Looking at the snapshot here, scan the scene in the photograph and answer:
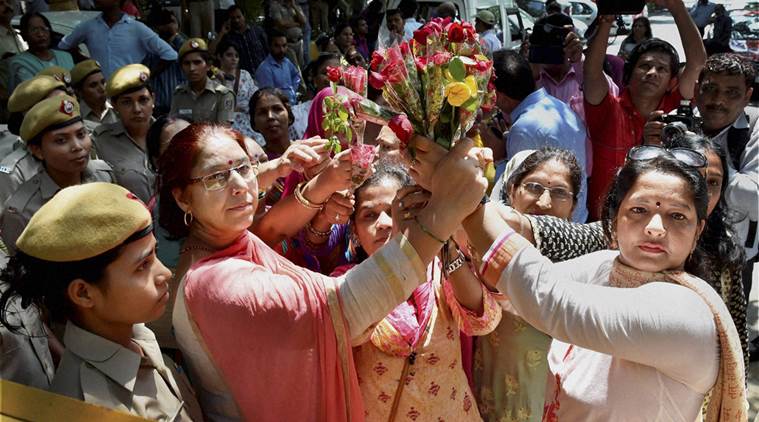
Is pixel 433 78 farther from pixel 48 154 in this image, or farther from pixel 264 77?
pixel 264 77

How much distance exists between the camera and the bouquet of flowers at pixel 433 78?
5.59ft

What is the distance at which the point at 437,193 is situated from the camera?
169cm

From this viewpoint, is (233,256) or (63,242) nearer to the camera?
(63,242)

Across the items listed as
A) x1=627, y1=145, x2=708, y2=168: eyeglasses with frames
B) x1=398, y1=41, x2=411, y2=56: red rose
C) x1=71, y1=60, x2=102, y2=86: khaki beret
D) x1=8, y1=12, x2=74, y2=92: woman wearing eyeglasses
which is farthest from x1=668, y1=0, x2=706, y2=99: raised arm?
x1=8, y1=12, x2=74, y2=92: woman wearing eyeglasses

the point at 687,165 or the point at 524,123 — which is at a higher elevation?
the point at 687,165

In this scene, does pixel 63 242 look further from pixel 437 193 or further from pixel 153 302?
pixel 437 193

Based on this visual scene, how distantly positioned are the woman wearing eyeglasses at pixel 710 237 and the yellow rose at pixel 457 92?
478 millimetres

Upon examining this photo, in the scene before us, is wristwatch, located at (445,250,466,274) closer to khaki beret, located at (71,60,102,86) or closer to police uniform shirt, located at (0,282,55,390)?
police uniform shirt, located at (0,282,55,390)

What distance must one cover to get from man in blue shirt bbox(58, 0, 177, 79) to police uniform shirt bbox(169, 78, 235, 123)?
3.33ft

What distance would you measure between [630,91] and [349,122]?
9.13 ft

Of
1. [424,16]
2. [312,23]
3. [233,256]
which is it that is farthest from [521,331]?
[312,23]

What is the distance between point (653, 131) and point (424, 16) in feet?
26.2

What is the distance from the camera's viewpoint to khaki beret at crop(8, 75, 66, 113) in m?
3.93

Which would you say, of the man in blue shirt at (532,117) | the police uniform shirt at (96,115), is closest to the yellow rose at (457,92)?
the man in blue shirt at (532,117)
